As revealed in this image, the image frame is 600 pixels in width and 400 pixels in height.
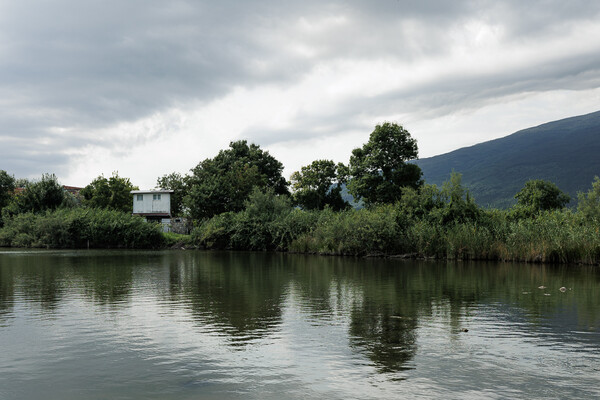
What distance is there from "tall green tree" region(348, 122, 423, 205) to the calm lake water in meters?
42.9

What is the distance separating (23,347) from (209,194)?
207 ft

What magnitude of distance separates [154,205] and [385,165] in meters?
47.0

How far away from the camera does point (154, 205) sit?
9056 cm

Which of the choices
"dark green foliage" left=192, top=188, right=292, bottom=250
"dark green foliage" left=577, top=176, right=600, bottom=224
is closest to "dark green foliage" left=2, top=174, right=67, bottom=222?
"dark green foliage" left=192, top=188, right=292, bottom=250

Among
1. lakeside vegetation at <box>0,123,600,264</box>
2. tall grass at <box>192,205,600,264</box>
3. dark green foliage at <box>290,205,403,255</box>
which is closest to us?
tall grass at <box>192,205,600,264</box>

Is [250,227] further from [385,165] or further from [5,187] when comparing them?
[5,187]

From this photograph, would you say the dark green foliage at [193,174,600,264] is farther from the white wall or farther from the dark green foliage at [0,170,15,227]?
the dark green foliage at [0,170,15,227]

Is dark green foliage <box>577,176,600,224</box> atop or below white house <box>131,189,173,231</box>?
below

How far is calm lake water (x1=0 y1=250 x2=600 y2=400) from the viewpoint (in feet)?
25.8

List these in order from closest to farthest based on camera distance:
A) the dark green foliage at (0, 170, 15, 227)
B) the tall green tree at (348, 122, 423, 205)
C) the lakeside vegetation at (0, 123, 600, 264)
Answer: the lakeside vegetation at (0, 123, 600, 264) < the tall green tree at (348, 122, 423, 205) < the dark green foliage at (0, 170, 15, 227)

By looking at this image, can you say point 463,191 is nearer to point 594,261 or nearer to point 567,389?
point 594,261

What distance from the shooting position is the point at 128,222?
66812 millimetres

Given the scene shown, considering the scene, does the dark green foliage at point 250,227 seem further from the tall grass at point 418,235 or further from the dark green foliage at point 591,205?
the dark green foliage at point 591,205

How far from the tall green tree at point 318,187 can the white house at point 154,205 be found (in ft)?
77.3
